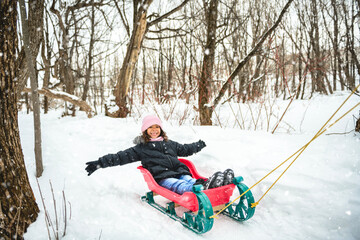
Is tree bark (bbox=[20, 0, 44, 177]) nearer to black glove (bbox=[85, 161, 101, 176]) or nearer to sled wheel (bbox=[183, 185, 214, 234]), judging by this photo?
black glove (bbox=[85, 161, 101, 176])

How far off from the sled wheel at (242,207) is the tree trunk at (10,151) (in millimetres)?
1739

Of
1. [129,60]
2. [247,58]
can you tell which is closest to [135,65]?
[129,60]

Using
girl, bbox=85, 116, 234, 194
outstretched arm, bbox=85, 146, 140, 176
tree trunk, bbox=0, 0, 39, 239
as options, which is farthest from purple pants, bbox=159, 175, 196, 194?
tree trunk, bbox=0, 0, 39, 239

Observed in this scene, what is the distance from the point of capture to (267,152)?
3166mm

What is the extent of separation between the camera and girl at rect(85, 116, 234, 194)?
8.19 ft

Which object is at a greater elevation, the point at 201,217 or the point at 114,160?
the point at 114,160

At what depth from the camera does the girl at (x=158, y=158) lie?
98.3 inches

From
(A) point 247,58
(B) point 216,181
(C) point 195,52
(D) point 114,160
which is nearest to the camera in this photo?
(B) point 216,181

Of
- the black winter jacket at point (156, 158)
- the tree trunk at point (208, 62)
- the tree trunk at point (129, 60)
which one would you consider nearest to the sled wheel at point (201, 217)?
the black winter jacket at point (156, 158)

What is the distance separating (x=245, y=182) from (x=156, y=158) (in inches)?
43.9

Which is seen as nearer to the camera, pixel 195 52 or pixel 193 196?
pixel 193 196

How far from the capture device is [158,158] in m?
2.78

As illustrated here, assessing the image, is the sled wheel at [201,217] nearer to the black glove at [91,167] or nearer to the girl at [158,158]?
the girl at [158,158]

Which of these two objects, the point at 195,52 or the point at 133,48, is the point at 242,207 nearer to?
the point at 133,48
